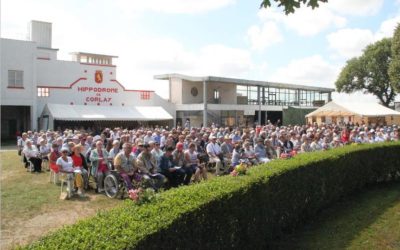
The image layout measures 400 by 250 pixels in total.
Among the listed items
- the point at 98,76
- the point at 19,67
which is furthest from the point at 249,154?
the point at 98,76

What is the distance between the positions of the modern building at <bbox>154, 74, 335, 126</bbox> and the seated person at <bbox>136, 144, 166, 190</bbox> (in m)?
21.9

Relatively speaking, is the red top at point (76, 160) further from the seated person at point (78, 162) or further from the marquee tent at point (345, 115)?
the marquee tent at point (345, 115)

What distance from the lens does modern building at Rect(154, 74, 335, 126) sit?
35.0 meters

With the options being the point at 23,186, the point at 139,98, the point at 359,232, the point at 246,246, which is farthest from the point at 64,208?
the point at 139,98

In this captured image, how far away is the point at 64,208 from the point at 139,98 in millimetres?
25440

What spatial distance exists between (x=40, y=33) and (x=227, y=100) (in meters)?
18.0

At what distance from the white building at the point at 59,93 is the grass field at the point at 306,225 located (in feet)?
57.0

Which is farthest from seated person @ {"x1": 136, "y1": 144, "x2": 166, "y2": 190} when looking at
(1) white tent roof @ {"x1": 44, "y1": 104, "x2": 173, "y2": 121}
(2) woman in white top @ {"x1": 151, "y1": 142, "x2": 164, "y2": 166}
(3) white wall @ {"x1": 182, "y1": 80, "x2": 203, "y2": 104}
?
(3) white wall @ {"x1": 182, "y1": 80, "x2": 203, "y2": 104}

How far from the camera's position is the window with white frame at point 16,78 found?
27.2m

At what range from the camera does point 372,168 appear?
39.8ft

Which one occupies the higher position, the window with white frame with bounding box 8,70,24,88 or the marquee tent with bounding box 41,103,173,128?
the window with white frame with bounding box 8,70,24,88

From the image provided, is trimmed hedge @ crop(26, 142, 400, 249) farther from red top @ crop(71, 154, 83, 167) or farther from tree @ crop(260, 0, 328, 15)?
red top @ crop(71, 154, 83, 167)

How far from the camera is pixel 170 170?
10.6 meters

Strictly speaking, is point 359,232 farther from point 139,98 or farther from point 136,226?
point 139,98
